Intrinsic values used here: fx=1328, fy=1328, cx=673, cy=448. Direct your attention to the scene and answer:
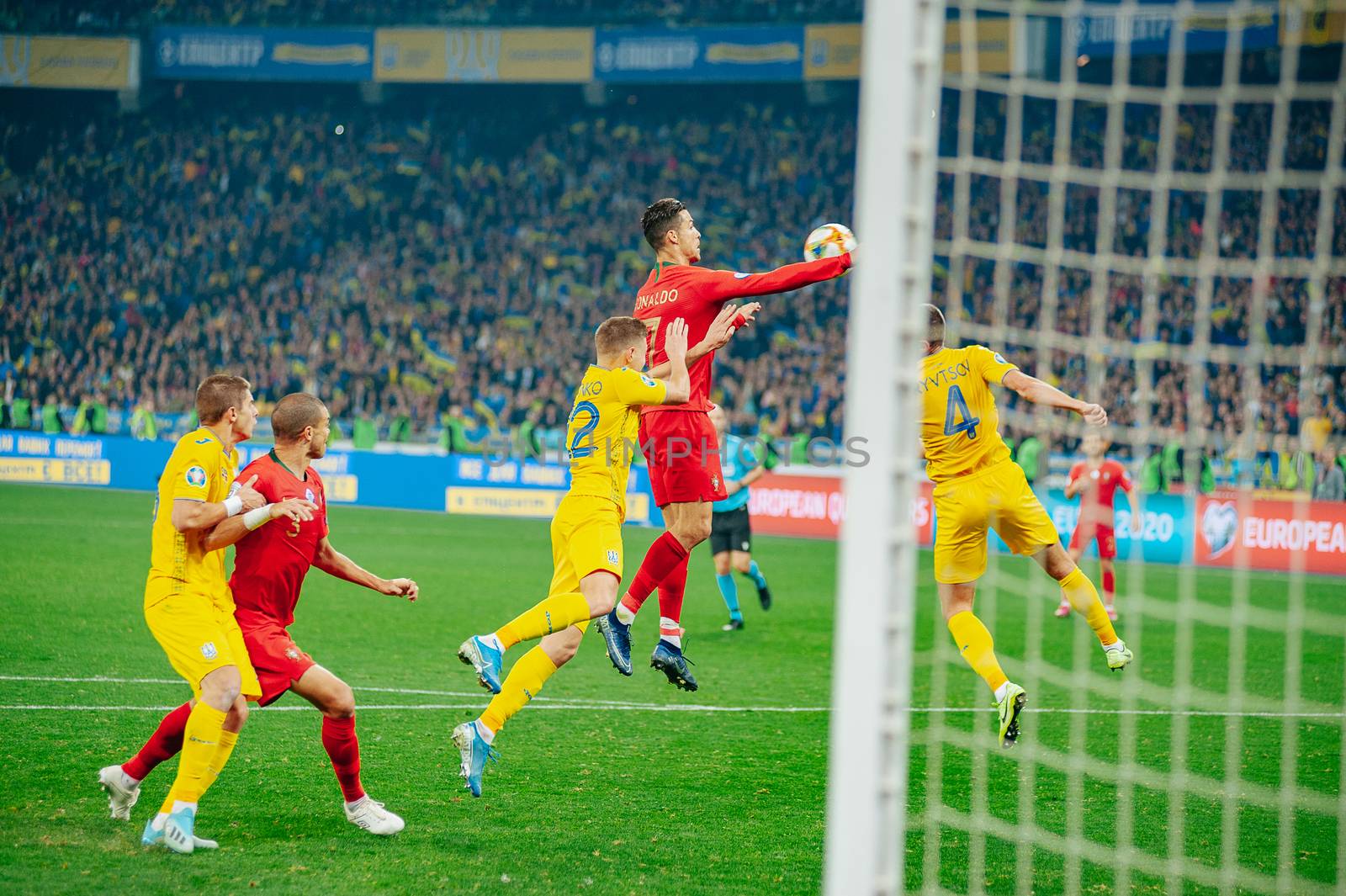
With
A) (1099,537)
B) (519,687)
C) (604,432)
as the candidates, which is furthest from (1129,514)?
(519,687)

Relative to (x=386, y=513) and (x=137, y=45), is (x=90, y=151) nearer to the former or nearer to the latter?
(x=137, y=45)

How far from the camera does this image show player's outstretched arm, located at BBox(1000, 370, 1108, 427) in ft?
21.3

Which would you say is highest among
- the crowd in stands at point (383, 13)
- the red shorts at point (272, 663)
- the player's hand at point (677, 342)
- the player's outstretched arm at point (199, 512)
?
the crowd in stands at point (383, 13)

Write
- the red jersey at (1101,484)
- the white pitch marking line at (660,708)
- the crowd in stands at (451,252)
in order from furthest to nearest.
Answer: the crowd in stands at (451,252) → the red jersey at (1101,484) → the white pitch marking line at (660,708)

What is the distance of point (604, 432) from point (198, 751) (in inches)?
97.4

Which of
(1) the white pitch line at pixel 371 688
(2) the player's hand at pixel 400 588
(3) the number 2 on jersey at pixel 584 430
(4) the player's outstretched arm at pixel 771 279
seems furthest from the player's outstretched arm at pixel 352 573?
(1) the white pitch line at pixel 371 688

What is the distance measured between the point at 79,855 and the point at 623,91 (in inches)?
1384

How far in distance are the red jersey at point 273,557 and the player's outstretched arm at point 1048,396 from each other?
354 centimetres

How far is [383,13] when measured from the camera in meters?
37.6

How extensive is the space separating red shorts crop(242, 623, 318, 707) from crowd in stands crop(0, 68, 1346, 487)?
812 inches

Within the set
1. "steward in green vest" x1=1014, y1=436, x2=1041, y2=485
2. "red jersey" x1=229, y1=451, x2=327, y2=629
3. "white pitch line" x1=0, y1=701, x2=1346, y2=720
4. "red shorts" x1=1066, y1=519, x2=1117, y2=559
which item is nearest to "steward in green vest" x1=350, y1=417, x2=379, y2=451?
"steward in green vest" x1=1014, y1=436, x2=1041, y2=485

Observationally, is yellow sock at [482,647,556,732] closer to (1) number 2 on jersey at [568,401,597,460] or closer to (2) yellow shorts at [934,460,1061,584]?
(1) number 2 on jersey at [568,401,597,460]

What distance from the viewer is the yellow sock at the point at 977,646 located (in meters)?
7.36

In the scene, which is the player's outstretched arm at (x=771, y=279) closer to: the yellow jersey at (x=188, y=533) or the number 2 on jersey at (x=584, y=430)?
the number 2 on jersey at (x=584, y=430)
